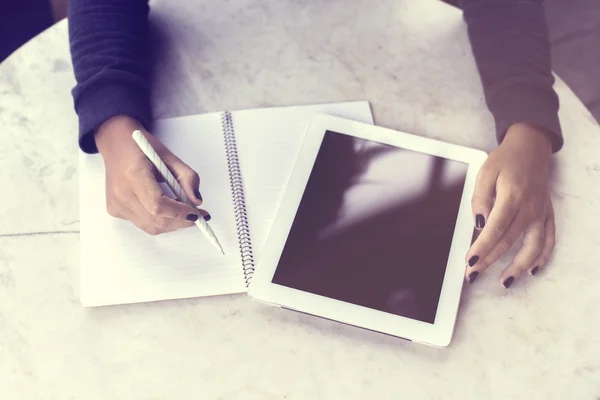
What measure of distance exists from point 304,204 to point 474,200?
206 mm

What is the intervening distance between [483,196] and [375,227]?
0.14m

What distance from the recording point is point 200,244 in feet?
2.16

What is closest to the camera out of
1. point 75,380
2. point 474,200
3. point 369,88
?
point 75,380

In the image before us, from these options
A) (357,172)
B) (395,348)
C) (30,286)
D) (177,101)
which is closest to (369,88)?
(357,172)

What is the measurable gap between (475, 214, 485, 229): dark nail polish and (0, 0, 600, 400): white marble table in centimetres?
6

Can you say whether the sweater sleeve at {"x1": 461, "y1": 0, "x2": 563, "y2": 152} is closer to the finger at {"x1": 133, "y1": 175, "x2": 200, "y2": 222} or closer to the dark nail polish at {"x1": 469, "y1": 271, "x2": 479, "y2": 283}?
the dark nail polish at {"x1": 469, "y1": 271, "x2": 479, "y2": 283}

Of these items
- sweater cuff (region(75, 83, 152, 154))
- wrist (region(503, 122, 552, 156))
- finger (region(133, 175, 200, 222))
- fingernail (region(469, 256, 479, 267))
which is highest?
sweater cuff (region(75, 83, 152, 154))

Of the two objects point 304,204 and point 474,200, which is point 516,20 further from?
point 304,204

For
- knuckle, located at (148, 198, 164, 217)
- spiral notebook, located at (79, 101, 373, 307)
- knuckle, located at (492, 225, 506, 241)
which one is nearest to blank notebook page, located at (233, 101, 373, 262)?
spiral notebook, located at (79, 101, 373, 307)

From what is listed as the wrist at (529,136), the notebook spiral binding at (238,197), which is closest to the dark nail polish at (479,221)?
the wrist at (529,136)

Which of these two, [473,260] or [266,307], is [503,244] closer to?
[473,260]

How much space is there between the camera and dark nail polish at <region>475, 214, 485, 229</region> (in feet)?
2.17

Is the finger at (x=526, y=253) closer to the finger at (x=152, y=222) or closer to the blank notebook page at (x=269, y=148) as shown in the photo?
the blank notebook page at (x=269, y=148)

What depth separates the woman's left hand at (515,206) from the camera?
0.65m
